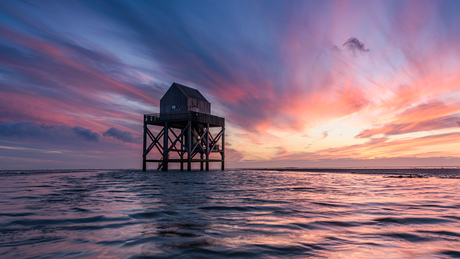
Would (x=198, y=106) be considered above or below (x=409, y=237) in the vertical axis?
above

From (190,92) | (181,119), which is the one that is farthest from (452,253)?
(190,92)

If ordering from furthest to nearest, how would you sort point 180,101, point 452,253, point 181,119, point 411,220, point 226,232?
point 180,101
point 181,119
point 411,220
point 226,232
point 452,253

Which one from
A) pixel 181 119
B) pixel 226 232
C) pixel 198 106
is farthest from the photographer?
pixel 198 106

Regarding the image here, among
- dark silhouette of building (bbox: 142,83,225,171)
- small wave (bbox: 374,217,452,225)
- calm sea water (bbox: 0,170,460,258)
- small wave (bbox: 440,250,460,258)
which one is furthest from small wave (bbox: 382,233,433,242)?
dark silhouette of building (bbox: 142,83,225,171)

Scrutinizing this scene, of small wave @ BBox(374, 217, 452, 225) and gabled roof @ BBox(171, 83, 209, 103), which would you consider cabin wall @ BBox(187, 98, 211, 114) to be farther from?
small wave @ BBox(374, 217, 452, 225)

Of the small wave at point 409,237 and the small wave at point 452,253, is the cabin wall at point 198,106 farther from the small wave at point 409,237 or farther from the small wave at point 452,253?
the small wave at point 452,253

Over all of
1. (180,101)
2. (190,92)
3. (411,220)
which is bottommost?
(411,220)

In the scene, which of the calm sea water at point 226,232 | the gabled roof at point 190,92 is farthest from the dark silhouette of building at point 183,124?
the calm sea water at point 226,232

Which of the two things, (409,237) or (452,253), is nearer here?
(452,253)

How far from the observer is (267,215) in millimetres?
6203

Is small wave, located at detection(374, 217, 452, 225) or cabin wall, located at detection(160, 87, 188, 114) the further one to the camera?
cabin wall, located at detection(160, 87, 188, 114)

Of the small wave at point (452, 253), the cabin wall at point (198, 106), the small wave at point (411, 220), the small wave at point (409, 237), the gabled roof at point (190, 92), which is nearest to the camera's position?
the small wave at point (452, 253)

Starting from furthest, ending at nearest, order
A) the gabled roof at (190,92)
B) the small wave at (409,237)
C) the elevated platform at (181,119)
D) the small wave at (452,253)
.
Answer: the gabled roof at (190,92), the elevated platform at (181,119), the small wave at (409,237), the small wave at (452,253)

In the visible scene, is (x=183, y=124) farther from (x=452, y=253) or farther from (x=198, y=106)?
(x=452, y=253)
